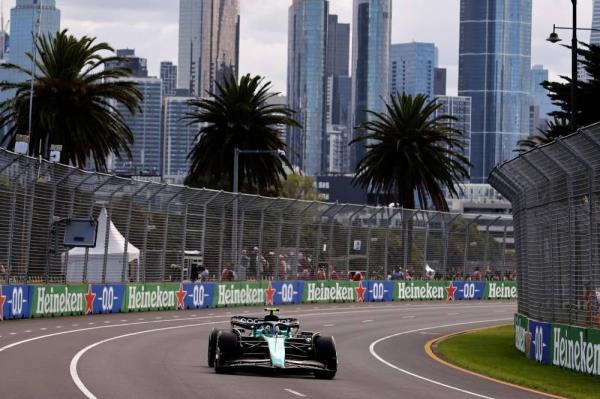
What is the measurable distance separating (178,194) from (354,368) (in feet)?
69.6

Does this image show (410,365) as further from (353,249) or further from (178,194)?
(353,249)

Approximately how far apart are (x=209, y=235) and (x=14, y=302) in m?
12.7

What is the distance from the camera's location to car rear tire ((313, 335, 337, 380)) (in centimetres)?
2355

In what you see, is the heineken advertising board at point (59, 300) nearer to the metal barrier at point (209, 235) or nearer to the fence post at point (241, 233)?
the metal barrier at point (209, 235)

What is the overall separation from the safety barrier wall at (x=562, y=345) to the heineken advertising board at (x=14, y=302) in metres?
12.8

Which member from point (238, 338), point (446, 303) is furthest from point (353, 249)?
point (238, 338)

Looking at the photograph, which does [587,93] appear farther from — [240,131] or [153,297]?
[240,131]

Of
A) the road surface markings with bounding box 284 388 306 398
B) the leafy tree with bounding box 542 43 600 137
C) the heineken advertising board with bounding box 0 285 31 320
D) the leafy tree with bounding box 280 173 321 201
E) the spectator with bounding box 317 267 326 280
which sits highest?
the leafy tree with bounding box 280 173 321 201

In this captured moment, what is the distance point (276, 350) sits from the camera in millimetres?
23594

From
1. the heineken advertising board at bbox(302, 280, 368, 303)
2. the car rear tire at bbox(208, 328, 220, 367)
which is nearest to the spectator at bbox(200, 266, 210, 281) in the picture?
the heineken advertising board at bbox(302, 280, 368, 303)

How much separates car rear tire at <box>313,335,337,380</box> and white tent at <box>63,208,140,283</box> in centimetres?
1988

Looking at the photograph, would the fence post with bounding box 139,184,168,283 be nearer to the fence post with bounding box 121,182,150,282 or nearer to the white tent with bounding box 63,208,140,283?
the white tent with bounding box 63,208,140,283

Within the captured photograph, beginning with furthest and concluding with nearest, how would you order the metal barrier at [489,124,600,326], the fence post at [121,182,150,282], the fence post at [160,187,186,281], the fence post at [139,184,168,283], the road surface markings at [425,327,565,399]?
1. the fence post at [160,187,186,281]
2. the fence post at [139,184,168,283]
3. the fence post at [121,182,150,282]
4. the metal barrier at [489,124,600,326]
5. the road surface markings at [425,327,565,399]

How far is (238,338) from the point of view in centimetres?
2380
